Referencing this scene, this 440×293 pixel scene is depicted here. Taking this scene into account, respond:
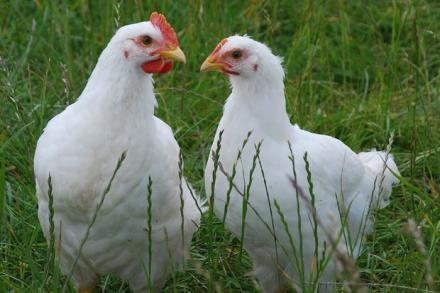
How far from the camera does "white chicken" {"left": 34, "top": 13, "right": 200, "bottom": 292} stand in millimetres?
3137

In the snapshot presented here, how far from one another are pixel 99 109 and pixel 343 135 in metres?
1.76

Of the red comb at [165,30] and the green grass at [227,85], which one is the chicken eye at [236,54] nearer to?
the red comb at [165,30]

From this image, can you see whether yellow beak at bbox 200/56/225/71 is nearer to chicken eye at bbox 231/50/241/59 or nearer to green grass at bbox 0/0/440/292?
chicken eye at bbox 231/50/241/59

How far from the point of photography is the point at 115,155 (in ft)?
10.3

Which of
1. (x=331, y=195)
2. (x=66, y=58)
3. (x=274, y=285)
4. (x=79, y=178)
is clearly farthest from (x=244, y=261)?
(x=66, y=58)

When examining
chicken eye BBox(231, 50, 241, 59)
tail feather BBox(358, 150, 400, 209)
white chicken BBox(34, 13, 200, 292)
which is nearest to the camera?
white chicken BBox(34, 13, 200, 292)

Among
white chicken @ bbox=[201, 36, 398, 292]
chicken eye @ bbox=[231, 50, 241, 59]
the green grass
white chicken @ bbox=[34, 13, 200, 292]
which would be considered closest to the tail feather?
the green grass

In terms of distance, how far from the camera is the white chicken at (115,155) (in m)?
3.14

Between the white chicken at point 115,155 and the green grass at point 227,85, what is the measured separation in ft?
1.27

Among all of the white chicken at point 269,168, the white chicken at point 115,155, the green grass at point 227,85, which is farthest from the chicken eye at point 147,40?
the green grass at point 227,85

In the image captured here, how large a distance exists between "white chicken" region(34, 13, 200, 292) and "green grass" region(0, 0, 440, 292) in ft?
1.27

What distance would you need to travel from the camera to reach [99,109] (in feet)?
10.4

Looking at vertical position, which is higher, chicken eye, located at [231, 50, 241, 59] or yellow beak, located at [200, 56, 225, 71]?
chicken eye, located at [231, 50, 241, 59]

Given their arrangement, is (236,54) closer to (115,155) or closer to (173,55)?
(173,55)
